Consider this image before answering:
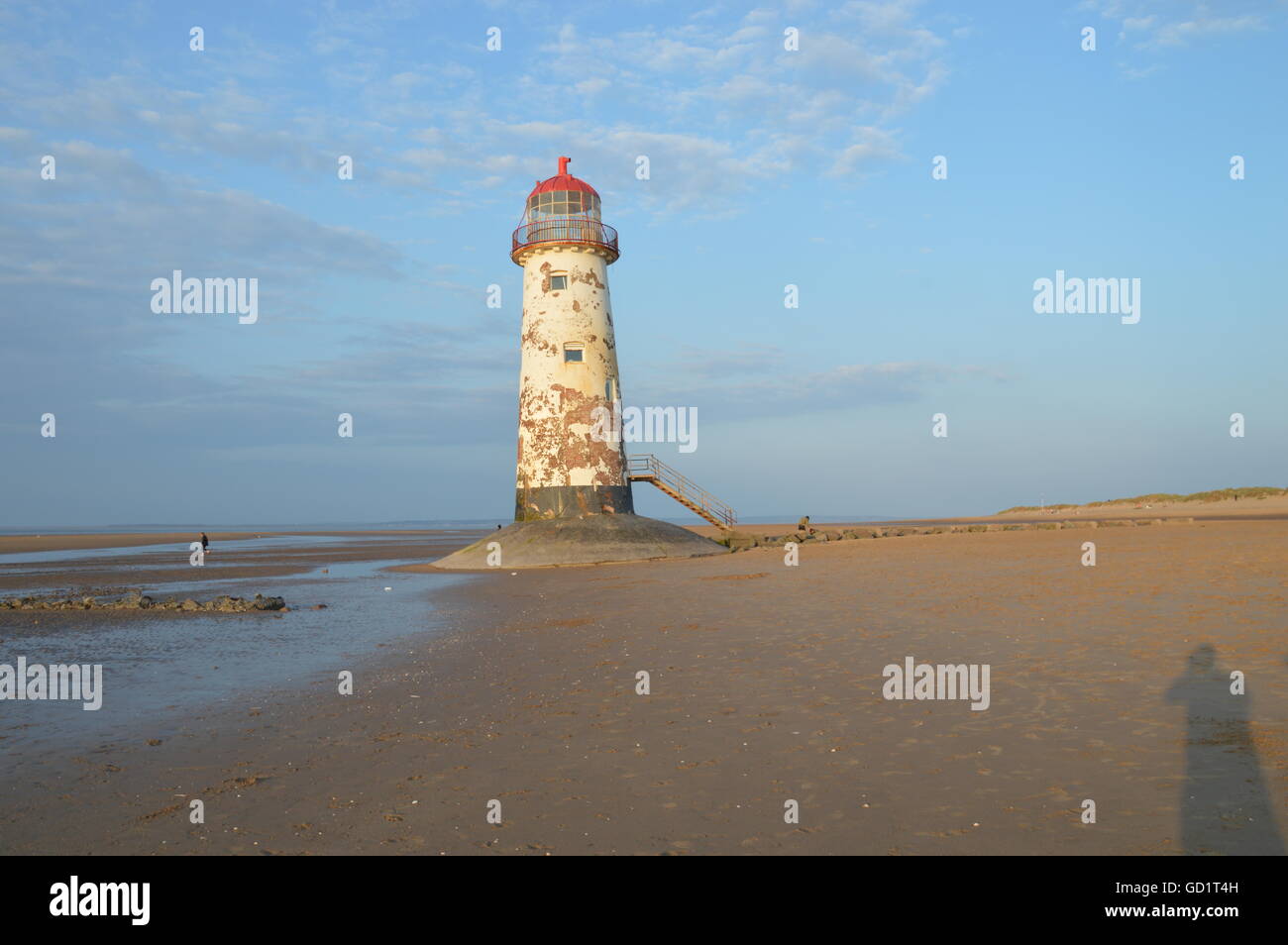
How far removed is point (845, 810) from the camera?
17.4 ft

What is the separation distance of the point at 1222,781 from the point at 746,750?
3375 millimetres

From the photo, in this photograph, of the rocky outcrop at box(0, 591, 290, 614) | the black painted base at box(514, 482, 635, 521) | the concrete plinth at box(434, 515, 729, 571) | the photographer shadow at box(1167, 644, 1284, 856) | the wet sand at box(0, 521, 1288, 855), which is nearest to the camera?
the photographer shadow at box(1167, 644, 1284, 856)

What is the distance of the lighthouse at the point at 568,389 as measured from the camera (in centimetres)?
2906

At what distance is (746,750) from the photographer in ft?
22.0

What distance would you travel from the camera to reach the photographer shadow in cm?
451

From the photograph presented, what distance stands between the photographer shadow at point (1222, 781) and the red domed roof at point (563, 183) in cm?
2701

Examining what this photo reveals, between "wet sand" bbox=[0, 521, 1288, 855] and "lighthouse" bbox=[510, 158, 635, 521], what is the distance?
16.1m

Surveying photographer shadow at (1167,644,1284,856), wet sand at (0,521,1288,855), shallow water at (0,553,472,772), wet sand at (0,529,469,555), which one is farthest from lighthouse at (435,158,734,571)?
wet sand at (0,529,469,555)
